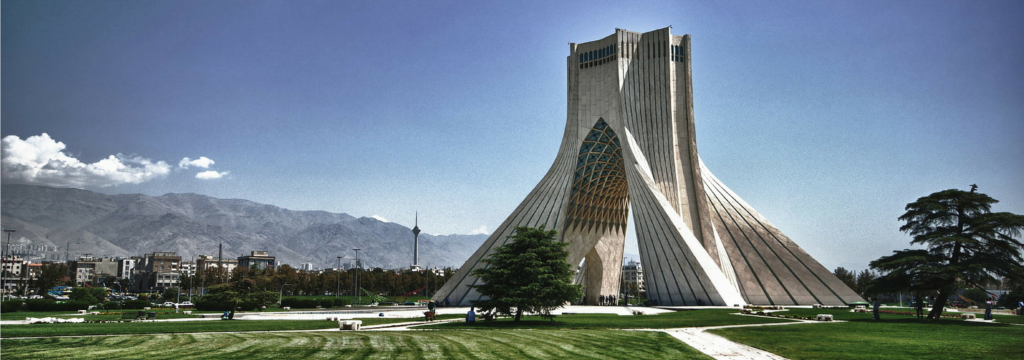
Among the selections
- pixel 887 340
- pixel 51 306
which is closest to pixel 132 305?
pixel 51 306

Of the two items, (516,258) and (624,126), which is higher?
(624,126)

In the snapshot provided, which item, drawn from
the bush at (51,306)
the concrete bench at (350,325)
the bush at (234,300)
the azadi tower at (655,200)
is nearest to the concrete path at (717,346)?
the concrete bench at (350,325)

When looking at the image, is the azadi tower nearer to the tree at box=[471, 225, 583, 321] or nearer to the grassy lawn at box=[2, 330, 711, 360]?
the tree at box=[471, 225, 583, 321]

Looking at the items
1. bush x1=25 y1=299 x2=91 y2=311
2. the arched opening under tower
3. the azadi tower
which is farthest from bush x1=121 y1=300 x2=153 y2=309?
the arched opening under tower

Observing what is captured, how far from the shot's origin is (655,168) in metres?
38.4

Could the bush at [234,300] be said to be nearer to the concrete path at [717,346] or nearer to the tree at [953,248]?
the concrete path at [717,346]

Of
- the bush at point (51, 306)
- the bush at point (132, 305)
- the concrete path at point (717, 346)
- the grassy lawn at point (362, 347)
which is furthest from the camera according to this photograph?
the bush at point (132, 305)

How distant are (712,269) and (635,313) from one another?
7580mm

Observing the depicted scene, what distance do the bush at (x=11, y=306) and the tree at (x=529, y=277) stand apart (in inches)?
993

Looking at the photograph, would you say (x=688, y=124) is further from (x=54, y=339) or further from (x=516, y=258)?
(x=54, y=339)

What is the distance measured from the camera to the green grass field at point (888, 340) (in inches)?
448

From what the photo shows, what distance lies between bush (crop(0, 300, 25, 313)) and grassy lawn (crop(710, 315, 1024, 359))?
32.8 m

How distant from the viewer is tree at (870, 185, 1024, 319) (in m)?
19.9

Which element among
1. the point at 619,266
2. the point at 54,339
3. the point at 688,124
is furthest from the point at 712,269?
the point at 54,339
